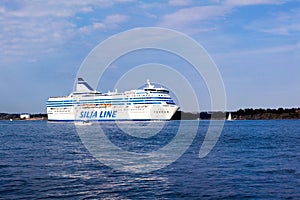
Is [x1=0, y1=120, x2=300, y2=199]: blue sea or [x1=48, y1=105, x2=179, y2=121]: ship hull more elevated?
[x1=48, y1=105, x2=179, y2=121]: ship hull

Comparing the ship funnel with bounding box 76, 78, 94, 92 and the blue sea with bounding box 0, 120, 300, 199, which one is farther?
the ship funnel with bounding box 76, 78, 94, 92

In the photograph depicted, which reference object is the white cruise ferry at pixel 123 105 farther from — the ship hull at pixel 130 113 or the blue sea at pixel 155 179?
the blue sea at pixel 155 179

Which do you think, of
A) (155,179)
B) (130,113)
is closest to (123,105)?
(130,113)

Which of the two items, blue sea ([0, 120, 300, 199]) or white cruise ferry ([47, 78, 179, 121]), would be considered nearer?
blue sea ([0, 120, 300, 199])

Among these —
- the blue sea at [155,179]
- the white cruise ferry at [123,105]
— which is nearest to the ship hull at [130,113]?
the white cruise ferry at [123,105]

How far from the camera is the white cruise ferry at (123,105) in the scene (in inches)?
4193

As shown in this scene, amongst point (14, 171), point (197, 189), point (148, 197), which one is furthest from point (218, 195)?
point (14, 171)

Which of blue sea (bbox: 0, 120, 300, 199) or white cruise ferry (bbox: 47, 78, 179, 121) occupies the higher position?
white cruise ferry (bbox: 47, 78, 179, 121)

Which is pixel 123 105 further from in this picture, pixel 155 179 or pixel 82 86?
pixel 155 179

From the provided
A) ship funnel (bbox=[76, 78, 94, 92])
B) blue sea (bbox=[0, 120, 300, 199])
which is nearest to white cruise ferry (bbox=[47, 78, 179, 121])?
ship funnel (bbox=[76, 78, 94, 92])

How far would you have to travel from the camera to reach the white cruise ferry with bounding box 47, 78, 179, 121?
349 ft

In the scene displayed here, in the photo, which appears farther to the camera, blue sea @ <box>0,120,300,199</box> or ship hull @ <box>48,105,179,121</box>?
ship hull @ <box>48,105,179,121</box>

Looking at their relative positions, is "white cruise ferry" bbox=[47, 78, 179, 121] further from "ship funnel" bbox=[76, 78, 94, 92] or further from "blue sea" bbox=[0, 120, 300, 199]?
"blue sea" bbox=[0, 120, 300, 199]

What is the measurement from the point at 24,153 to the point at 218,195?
17797 mm
